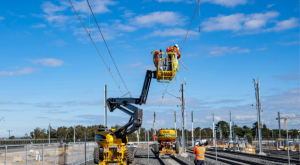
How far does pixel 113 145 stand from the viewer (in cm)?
1925

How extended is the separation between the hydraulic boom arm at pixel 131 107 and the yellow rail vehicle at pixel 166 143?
11235 millimetres

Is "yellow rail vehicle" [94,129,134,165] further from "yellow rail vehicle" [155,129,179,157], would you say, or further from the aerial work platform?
"yellow rail vehicle" [155,129,179,157]

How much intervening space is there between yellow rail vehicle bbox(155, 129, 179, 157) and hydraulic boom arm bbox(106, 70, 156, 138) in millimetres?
11235

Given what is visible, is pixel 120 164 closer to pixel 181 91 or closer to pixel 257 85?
pixel 181 91

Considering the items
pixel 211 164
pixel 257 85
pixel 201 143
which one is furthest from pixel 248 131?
pixel 201 143

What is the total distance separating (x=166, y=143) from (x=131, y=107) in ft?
48.4

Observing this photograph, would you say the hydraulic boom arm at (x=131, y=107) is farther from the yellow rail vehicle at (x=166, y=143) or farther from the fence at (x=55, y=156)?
the yellow rail vehicle at (x=166, y=143)

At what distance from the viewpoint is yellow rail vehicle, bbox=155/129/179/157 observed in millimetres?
33094

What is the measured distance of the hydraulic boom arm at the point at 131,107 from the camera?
62.2 feet

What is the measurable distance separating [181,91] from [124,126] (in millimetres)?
18301

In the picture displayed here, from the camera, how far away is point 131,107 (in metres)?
20.0

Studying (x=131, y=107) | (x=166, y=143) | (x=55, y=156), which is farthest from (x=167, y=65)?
(x=166, y=143)

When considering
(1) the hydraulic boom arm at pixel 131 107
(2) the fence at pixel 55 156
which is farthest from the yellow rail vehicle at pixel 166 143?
(1) the hydraulic boom arm at pixel 131 107

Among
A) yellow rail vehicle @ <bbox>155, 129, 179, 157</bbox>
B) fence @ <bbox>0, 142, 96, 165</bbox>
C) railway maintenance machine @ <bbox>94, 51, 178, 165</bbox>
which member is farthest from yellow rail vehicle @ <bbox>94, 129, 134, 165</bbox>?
yellow rail vehicle @ <bbox>155, 129, 179, 157</bbox>
